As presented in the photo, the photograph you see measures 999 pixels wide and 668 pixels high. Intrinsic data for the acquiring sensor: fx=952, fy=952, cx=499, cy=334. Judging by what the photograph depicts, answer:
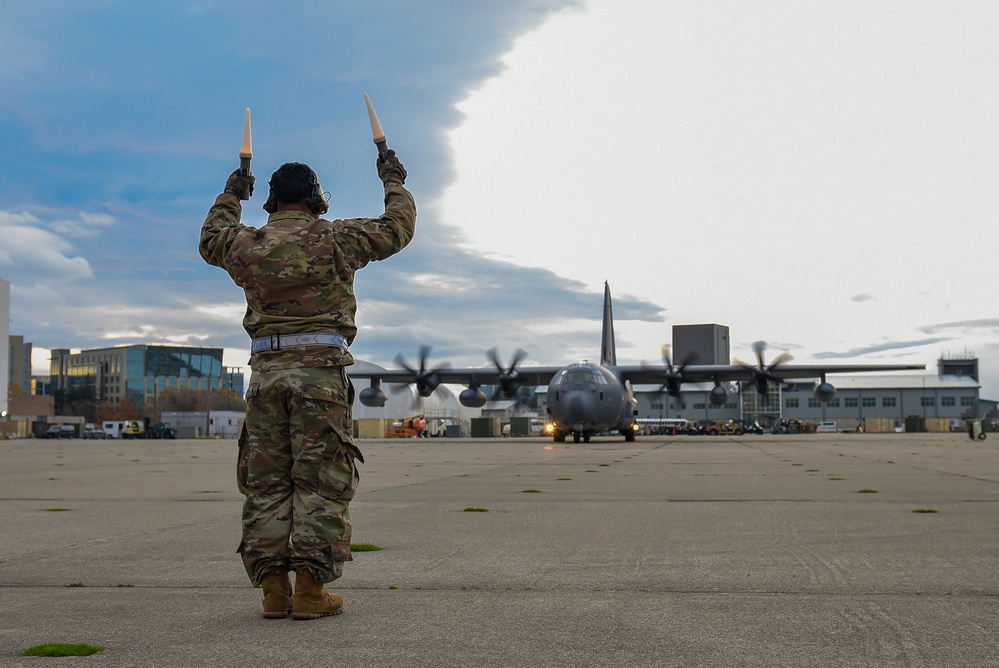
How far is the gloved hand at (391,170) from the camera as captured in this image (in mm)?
4746

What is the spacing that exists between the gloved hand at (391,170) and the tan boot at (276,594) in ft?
6.39

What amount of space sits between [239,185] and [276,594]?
2125 millimetres

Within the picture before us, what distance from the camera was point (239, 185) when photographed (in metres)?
4.96

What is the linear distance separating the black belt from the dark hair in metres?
0.71

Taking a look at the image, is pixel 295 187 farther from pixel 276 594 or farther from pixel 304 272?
pixel 276 594

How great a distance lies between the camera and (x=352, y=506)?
31.3ft

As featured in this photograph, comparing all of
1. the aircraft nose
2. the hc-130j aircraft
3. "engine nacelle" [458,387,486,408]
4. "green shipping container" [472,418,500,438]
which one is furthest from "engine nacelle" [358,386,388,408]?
"green shipping container" [472,418,500,438]

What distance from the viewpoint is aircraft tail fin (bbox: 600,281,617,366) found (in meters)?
52.1

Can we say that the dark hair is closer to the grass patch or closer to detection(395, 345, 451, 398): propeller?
the grass patch

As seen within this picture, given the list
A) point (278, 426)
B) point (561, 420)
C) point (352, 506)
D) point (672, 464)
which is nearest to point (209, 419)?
point (561, 420)

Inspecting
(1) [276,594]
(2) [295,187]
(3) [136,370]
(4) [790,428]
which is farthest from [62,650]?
(3) [136,370]

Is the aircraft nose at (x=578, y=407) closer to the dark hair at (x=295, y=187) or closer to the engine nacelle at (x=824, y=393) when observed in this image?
the engine nacelle at (x=824, y=393)

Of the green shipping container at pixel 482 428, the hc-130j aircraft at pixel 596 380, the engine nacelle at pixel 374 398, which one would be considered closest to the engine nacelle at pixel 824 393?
the hc-130j aircraft at pixel 596 380

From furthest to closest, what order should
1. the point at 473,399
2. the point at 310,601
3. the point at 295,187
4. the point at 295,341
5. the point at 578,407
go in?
the point at 473,399 → the point at 578,407 → the point at 295,187 → the point at 295,341 → the point at 310,601
